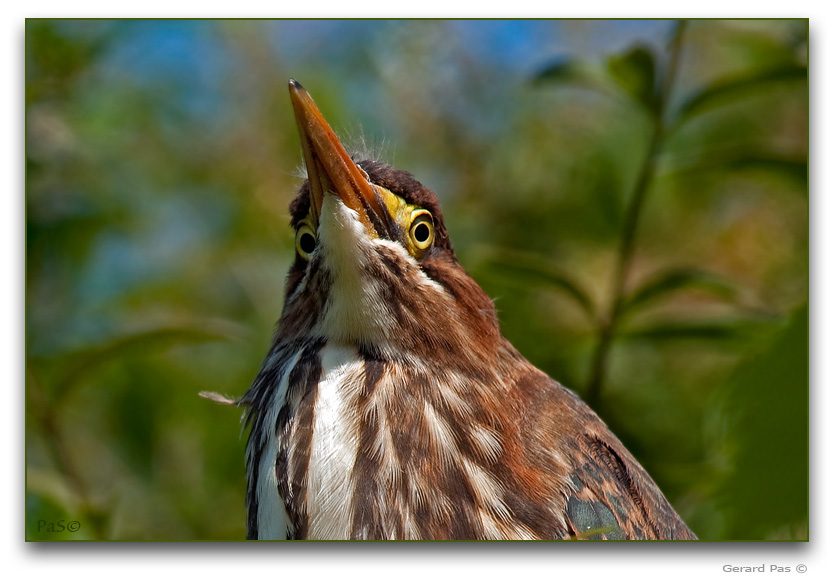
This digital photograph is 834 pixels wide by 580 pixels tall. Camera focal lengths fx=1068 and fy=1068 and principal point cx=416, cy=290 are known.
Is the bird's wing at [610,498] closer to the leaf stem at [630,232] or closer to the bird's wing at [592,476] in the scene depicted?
the bird's wing at [592,476]

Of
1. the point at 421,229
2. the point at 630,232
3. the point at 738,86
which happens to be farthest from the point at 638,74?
the point at 421,229

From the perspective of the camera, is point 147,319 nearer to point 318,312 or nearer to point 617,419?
point 318,312

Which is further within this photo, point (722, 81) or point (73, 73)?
point (73, 73)

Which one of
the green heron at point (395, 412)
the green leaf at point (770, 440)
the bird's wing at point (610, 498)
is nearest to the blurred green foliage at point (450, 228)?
the green leaf at point (770, 440)

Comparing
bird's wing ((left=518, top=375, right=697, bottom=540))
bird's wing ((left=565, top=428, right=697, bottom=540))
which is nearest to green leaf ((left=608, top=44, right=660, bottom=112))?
bird's wing ((left=518, top=375, right=697, bottom=540))

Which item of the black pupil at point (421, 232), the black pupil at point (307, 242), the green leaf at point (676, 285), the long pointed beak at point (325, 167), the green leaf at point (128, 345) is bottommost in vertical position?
the green leaf at point (128, 345)

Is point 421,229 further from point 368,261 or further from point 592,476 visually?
point 592,476

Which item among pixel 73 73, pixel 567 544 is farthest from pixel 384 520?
pixel 73 73

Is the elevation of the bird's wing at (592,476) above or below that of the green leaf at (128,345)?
below
